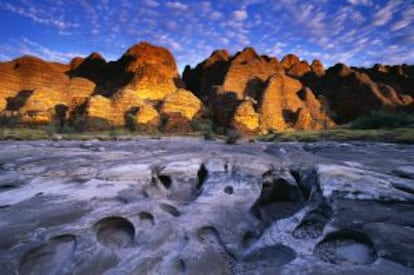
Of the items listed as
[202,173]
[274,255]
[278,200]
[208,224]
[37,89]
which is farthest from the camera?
[37,89]

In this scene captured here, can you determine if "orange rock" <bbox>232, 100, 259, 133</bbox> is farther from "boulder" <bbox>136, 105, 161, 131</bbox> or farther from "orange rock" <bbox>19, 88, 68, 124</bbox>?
"orange rock" <bbox>19, 88, 68, 124</bbox>

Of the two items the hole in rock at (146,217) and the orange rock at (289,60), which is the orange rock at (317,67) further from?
the hole in rock at (146,217)

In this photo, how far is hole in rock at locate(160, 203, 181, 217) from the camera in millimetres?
6508

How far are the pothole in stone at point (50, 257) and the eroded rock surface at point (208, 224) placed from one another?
0.01 m

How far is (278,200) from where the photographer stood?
29.0 ft

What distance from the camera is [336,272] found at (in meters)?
4.00

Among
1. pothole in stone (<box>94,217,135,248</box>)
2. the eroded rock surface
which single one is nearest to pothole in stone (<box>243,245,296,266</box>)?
the eroded rock surface

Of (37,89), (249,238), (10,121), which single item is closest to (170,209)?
(249,238)

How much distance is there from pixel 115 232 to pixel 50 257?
1.23 m

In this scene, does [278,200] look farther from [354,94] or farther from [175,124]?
[354,94]

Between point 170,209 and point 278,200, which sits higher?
point 170,209

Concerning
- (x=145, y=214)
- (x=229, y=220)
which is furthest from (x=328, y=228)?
(x=145, y=214)

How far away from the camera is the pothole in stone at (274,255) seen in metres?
4.62

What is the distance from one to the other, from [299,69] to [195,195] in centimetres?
9981
